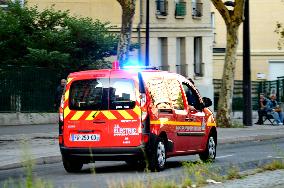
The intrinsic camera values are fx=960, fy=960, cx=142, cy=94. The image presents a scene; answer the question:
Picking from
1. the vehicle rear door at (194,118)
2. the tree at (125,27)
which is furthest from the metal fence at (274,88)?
the vehicle rear door at (194,118)

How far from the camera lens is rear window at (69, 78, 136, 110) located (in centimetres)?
1645

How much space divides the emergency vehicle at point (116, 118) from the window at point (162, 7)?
3518 centimetres

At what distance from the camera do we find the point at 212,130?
19.5 metres

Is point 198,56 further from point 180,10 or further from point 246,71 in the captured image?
point 246,71

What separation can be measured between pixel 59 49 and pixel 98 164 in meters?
20.5

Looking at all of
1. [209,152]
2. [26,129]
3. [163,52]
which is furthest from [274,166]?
[163,52]

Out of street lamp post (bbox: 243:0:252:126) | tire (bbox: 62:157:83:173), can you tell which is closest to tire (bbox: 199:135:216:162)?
tire (bbox: 62:157:83:173)

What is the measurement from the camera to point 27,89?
1421 inches

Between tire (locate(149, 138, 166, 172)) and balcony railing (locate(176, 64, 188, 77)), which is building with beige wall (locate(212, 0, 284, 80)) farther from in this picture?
tire (locate(149, 138, 166, 172))

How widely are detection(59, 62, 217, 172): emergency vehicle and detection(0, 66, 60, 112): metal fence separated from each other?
18347mm

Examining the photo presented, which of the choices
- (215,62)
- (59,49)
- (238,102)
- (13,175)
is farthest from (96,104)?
(215,62)

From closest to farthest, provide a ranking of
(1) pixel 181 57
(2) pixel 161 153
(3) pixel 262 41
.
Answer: (2) pixel 161 153 < (1) pixel 181 57 < (3) pixel 262 41

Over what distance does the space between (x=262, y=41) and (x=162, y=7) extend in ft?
67.3

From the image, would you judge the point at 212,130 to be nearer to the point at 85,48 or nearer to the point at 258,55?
the point at 85,48
